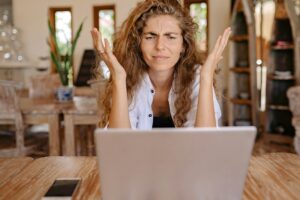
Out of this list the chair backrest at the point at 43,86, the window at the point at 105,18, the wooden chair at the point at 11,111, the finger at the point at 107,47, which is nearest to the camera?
the finger at the point at 107,47

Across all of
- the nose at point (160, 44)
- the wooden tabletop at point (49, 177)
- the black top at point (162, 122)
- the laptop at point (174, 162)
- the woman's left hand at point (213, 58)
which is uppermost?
the nose at point (160, 44)

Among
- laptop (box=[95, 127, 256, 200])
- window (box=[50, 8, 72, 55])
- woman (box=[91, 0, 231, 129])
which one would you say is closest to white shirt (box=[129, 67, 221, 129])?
woman (box=[91, 0, 231, 129])

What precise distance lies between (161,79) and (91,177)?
2.19 ft

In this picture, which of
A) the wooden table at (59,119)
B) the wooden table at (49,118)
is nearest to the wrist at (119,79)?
the wooden table at (59,119)

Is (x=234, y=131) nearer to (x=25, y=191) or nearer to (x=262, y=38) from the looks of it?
(x=25, y=191)

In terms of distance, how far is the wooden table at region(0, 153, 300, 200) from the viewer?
2.82 feet

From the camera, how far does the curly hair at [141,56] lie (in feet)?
4.71

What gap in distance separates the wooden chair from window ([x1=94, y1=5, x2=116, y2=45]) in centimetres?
369

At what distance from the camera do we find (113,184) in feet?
2.21

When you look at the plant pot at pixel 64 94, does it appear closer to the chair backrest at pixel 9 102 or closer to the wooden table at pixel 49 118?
the wooden table at pixel 49 118

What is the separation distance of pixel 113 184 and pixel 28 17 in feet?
19.8

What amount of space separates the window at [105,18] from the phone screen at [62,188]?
5270mm

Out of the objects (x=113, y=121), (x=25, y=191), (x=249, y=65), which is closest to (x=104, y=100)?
(x=113, y=121)

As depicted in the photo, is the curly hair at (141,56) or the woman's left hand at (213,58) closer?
the woman's left hand at (213,58)
